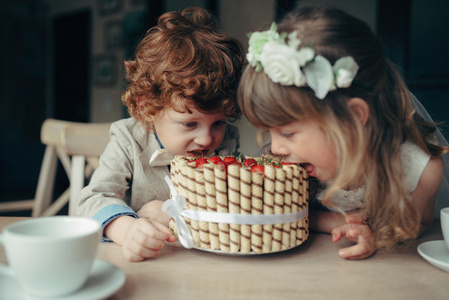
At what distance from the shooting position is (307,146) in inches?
29.5

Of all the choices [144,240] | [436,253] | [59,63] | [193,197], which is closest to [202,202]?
[193,197]

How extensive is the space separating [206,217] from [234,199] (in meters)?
0.06

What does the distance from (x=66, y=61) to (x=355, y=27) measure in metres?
5.16

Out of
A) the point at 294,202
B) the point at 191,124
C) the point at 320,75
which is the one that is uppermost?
the point at 320,75

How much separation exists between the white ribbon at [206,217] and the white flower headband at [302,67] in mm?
230

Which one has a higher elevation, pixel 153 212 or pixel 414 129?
pixel 414 129

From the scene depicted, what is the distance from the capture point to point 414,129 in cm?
80

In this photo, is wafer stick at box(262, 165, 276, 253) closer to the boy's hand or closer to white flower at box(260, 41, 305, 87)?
white flower at box(260, 41, 305, 87)

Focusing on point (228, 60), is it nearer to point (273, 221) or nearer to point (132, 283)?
point (273, 221)

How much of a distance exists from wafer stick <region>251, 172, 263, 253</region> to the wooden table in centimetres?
3

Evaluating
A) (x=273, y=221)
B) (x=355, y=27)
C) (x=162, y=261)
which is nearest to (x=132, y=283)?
(x=162, y=261)

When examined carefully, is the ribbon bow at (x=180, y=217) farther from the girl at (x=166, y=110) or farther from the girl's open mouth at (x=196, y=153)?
the girl's open mouth at (x=196, y=153)

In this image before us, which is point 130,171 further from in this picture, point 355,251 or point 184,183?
point 355,251

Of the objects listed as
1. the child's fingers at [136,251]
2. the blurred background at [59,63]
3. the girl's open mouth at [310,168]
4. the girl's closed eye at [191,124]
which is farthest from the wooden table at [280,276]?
the blurred background at [59,63]
